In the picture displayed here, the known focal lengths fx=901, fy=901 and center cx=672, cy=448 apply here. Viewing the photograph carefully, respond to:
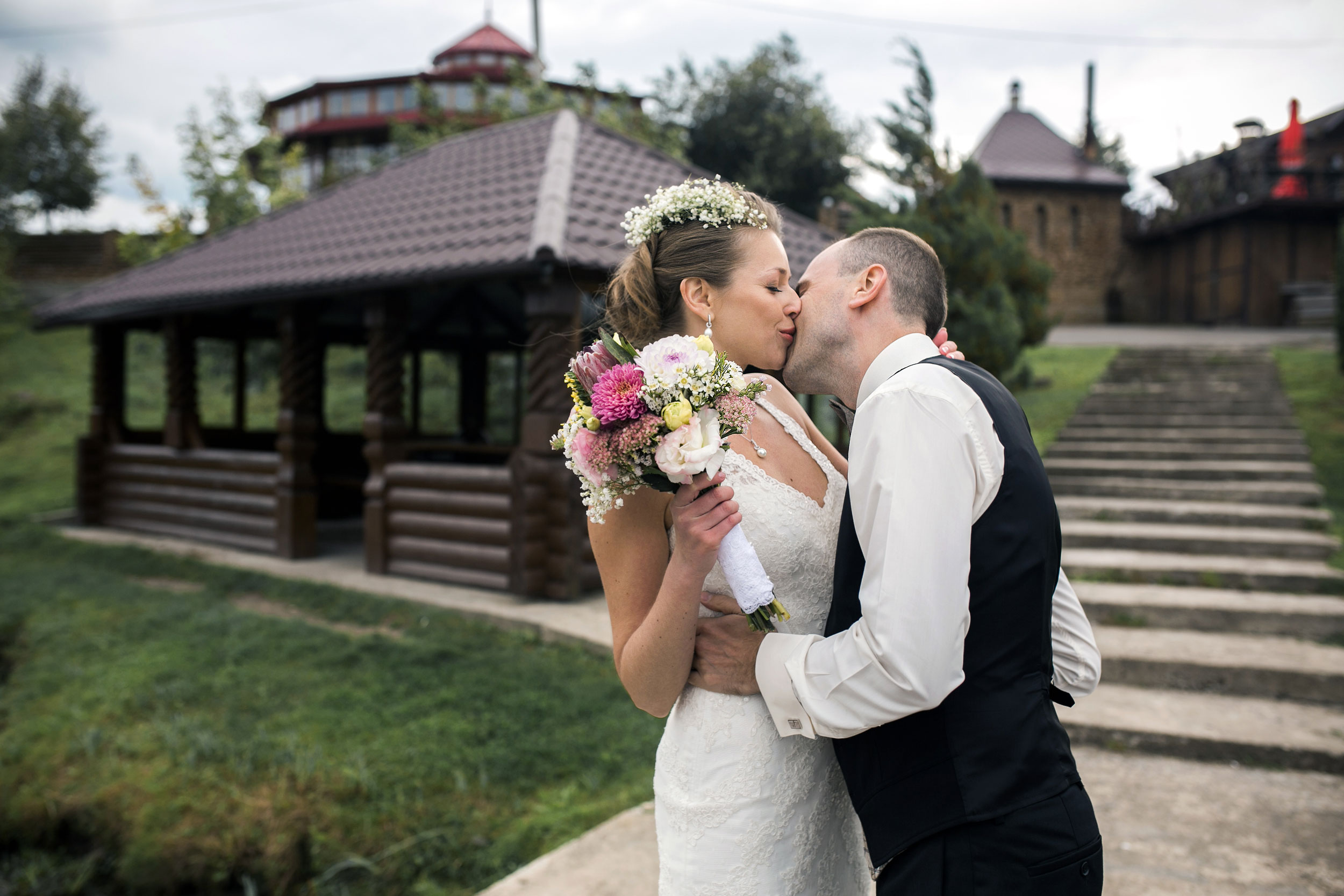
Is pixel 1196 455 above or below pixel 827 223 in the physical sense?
below

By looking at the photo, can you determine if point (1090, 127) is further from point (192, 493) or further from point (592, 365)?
point (592, 365)

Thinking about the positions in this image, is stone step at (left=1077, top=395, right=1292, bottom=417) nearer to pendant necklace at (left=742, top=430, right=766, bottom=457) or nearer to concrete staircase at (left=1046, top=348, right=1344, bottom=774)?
concrete staircase at (left=1046, top=348, right=1344, bottom=774)

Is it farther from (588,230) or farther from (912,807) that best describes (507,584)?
(912,807)

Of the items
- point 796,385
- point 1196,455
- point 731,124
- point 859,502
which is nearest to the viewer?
point 859,502

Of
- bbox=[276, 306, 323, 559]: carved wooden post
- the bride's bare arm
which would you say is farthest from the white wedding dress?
bbox=[276, 306, 323, 559]: carved wooden post

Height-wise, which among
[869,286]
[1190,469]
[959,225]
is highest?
[959,225]

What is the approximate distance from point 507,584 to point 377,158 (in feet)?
61.8

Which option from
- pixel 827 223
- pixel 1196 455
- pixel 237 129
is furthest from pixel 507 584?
pixel 237 129

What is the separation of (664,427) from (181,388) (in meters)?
11.9

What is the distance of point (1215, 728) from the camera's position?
4.84 metres

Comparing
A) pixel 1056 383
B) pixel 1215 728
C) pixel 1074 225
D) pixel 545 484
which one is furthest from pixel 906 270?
pixel 1074 225

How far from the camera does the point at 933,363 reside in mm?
1632

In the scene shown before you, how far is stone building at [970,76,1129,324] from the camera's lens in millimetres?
29266

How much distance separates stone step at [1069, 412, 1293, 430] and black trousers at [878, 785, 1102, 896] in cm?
1086
